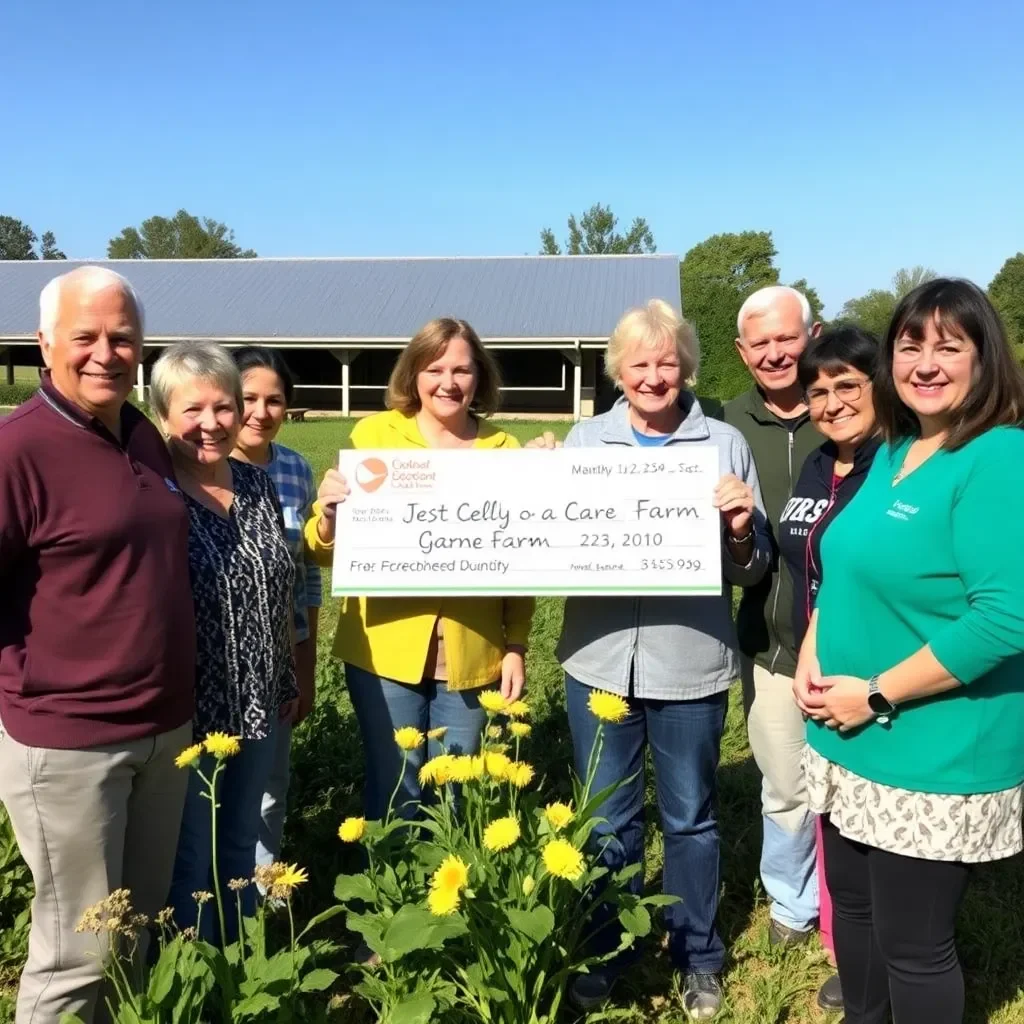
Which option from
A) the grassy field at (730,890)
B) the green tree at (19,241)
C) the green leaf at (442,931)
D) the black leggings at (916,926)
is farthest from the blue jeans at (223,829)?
the green tree at (19,241)

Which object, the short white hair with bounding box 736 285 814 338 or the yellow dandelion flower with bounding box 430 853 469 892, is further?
the short white hair with bounding box 736 285 814 338

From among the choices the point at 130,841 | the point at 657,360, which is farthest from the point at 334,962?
the point at 657,360

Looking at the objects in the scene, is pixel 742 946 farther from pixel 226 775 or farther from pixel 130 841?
pixel 130 841

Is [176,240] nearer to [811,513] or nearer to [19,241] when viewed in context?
[19,241]

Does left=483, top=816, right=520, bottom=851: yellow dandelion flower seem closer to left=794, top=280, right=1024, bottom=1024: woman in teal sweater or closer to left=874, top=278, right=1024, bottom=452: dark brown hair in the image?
left=794, top=280, right=1024, bottom=1024: woman in teal sweater

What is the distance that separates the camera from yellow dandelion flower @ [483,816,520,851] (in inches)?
78.0

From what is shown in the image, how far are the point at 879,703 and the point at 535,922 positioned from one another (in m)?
0.96

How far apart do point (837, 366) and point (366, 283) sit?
93.7 ft

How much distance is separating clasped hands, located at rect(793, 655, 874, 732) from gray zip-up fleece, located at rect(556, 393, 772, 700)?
1.41ft

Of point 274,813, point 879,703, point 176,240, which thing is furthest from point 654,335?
point 176,240

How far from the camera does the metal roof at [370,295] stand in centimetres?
2597

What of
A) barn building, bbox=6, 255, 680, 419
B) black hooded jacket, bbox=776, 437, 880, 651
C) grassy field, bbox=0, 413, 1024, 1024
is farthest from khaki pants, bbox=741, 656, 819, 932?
barn building, bbox=6, 255, 680, 419

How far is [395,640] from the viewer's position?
9.37 ft

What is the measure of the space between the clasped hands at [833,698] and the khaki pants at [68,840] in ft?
5.47
